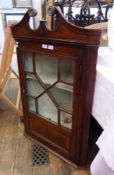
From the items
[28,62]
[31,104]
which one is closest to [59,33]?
[28,62]

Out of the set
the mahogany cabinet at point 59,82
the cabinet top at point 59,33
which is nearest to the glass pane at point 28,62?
the mahogany cabinet at point 59,82

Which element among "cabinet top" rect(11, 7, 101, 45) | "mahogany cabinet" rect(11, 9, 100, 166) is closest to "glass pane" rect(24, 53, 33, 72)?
"mahogany cabinet" rect(11, 9, 100, 166)

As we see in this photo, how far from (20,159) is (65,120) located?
18.6 inches

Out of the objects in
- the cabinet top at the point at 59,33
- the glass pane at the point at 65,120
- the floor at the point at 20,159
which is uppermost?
the cabinet top at the point at 59,33

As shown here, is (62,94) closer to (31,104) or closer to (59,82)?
(59,82)

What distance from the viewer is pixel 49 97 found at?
1244mm

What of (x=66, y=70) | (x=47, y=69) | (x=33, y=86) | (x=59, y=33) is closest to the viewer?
(x=59, y=33)

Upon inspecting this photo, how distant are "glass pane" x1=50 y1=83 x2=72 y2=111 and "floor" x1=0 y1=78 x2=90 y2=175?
467mm

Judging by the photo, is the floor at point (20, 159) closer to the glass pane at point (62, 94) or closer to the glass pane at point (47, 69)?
the glass pane at point (62, 94)

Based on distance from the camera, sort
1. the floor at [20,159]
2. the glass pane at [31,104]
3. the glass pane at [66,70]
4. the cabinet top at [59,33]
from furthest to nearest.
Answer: the glass pane at [31,104]
the floor at [20,159]
the glass pane at [66,70]
the cabinet top at [59,33]

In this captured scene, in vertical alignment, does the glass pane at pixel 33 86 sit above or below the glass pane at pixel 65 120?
above

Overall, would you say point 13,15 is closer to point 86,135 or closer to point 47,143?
point 47,143

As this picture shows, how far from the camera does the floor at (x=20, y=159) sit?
1.29 meters

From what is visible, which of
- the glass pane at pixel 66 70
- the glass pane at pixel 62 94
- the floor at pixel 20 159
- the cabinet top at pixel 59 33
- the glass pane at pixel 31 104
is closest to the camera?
the cabinet top at pixel 59 33
